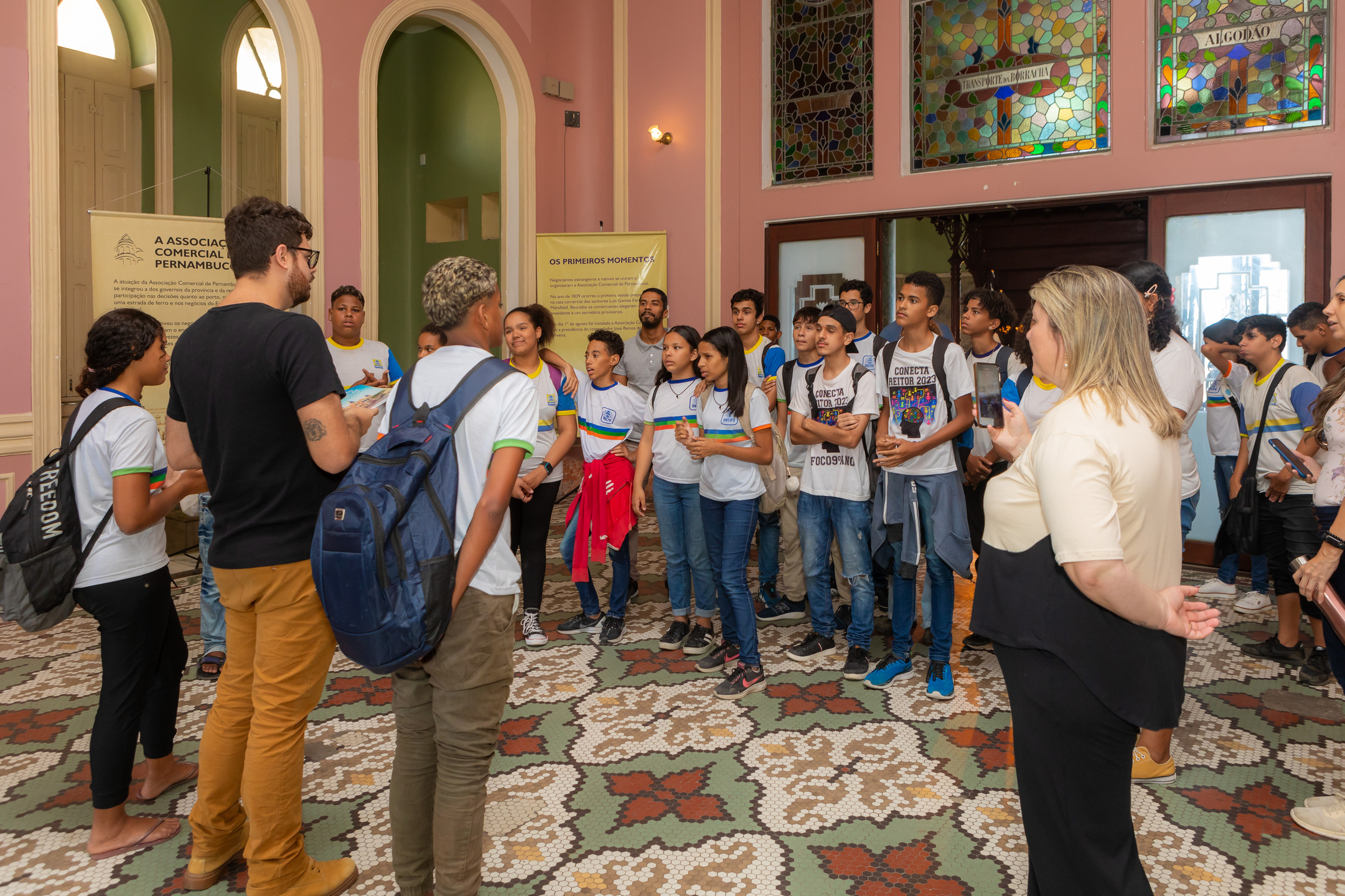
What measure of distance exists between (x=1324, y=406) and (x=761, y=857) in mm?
2221

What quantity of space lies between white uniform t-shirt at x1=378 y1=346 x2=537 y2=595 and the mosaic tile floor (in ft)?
3.21

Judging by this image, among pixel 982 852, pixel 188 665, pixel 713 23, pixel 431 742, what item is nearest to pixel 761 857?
pixel 982 852

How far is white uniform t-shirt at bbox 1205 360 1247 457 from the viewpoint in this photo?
513 cm

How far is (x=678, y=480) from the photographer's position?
396 centimetres

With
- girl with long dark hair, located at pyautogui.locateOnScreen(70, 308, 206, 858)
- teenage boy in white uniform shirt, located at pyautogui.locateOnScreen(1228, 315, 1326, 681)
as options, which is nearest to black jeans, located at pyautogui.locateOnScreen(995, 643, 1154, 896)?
girl with long dark hair, located at pyautogui.locateOnScreen(70, 308, 206, 858)

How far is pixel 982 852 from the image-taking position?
2453 millimetres

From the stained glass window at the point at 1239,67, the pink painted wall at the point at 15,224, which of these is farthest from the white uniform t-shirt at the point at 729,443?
the stained glass window at the point at 1239,67

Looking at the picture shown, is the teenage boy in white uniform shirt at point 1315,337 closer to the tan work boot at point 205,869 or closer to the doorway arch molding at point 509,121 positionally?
the tan work boot at point 205,869

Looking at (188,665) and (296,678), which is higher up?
(296,678)

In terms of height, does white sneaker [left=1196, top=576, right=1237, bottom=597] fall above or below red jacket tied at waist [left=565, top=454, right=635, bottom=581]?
below

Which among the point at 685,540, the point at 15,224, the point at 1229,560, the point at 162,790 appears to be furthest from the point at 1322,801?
the point at 15,224

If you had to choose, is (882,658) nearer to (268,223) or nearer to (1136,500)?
(1136,500)

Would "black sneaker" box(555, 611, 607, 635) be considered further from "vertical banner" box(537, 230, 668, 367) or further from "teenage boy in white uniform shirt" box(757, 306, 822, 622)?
"vertical banner" box(537, 230, 668, 367)

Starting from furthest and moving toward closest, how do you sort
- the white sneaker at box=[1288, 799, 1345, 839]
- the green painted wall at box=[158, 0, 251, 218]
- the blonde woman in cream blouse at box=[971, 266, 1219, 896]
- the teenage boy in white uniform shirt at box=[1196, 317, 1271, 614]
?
1. the green painted wall at box=[158, 0, 251, 218]
2. the teenage boy in white uniform shirt at box=[1196, 317, 1271, 614]
3. the white sneaker at box=[1288, 799, 1345, 839]
4. the blonde woman in cream blouse at box=[971, 266, 1219, 896]
